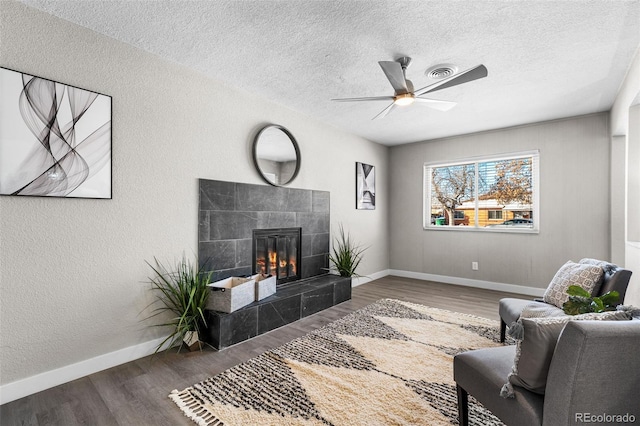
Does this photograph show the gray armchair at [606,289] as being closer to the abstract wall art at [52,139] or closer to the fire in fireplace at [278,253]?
the fire in fireplace at [278,253]

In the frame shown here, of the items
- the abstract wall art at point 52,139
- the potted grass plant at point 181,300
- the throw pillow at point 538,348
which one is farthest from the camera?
the potted grass plant at point 181,300

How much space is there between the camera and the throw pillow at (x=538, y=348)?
1163mm

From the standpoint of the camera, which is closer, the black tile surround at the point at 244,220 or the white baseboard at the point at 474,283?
the black tile surround at the point at 244,220

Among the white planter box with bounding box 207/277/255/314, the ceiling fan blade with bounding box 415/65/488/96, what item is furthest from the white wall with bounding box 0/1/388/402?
the ceiling fan blade with bounding box 415/65/488/96

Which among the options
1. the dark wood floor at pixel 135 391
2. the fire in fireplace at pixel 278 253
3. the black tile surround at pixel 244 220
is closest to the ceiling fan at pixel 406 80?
the black tile surround at pixel 244 220

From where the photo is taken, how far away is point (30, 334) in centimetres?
193

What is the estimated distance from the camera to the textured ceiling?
1948mm

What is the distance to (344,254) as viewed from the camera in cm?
421

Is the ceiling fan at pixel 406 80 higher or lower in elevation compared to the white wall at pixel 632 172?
higher

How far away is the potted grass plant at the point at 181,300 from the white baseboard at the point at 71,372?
13 centimetres

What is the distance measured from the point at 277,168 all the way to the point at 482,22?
2408 mm

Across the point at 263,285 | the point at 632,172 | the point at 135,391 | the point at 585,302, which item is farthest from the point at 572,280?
the point at 135,391
